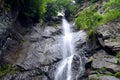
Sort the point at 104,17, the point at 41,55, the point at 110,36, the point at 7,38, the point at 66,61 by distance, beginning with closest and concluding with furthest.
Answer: the point at 110,36 → the point at 66,61 → the point at 7,38 → the point at 41,55 → the point at 104,17

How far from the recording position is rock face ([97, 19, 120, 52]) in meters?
14.6

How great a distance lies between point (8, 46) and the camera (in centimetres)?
1636

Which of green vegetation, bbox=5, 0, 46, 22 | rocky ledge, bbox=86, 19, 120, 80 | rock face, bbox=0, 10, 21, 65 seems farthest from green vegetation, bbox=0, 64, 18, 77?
rocky ledge, bbox=86, 19, 120, 80

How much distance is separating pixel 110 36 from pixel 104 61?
2.55 metres

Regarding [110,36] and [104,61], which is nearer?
[104,61]

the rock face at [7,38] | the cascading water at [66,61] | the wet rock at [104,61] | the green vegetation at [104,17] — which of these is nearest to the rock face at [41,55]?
the cascading water at [66,61]

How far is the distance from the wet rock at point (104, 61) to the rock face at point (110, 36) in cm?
57

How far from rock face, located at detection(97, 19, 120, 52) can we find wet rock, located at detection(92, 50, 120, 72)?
57cm

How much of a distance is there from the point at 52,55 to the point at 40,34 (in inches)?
156

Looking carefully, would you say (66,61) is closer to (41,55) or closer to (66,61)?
(66,61)

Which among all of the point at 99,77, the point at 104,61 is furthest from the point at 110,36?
the point at 99,77

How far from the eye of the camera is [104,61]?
13805mm

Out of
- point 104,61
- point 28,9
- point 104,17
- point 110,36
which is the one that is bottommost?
point 104,61

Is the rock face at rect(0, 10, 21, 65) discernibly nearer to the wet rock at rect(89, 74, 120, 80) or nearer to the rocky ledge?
the rocky ledge
